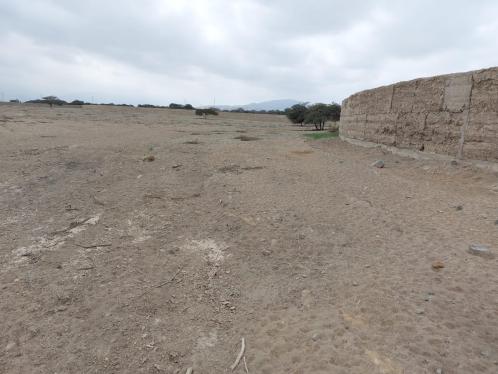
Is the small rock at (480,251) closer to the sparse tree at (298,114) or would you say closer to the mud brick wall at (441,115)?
the mud brick wall at (441,115)

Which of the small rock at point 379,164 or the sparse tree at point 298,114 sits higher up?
the sparse tree at point 298,114

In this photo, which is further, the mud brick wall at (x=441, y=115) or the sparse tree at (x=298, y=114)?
the sparse tree at (x=298, y=114)

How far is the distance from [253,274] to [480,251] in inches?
80.9

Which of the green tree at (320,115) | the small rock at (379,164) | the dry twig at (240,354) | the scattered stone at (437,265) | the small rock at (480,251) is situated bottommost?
the dry twig at (240,354)

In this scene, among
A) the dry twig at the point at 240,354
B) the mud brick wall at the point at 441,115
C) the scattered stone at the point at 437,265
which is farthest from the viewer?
the mud brick wall at the point at 441,115

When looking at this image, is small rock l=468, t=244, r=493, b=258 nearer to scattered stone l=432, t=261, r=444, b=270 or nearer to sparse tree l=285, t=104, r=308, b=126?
scattered stone l=432, t=261, r=444, b=270

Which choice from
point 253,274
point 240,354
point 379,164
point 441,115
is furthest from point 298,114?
point 240,354

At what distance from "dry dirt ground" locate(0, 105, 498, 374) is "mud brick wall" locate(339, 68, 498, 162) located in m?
0.55

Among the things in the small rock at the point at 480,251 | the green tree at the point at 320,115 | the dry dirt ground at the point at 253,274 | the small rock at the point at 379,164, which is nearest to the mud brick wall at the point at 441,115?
the dry dirt ground at the point at 253,274

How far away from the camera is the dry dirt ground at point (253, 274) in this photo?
7.69 ft

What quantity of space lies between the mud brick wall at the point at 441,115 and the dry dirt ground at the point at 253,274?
21.7 inches

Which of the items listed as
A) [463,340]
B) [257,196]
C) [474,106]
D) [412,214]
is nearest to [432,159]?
[474,106]

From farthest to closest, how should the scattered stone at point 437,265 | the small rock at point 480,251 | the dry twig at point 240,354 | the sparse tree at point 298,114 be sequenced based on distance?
the sparse tree at point 298,114 → the small rock at point 480,251 → the scattered stone at point 437,265 → the dry twig at point 240,354

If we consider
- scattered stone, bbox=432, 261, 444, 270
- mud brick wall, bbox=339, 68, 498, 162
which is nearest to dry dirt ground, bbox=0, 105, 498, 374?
scattered stone, bbox=432, 261, 444, 270
